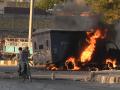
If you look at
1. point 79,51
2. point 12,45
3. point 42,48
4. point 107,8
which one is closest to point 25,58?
point 107,8

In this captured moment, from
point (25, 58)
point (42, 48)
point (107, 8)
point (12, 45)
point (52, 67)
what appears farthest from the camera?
point (12, 45)

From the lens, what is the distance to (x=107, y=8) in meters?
35.2

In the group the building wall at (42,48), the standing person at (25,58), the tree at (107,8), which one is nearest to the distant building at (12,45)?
the building wall at (42,48)

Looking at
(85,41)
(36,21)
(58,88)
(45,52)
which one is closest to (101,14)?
(85,41)

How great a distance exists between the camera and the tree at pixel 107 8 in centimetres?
3450

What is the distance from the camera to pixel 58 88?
21297mm

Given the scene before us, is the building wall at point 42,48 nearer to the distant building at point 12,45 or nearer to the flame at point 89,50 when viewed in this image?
the flame at point 89,50

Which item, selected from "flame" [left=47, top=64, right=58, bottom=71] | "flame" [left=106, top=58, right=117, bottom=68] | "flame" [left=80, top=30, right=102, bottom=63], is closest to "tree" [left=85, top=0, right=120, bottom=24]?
"flame" [left=80, top=30, right=102, bottom=63]

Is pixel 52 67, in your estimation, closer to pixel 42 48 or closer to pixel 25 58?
pixel 42 48

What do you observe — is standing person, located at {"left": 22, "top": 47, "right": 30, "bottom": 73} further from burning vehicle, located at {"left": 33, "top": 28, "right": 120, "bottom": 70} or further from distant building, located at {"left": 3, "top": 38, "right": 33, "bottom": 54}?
distant building, located at {"left": 3, "top": 38, "right": 33, "bottom": 54}

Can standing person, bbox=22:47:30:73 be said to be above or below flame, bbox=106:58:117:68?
above

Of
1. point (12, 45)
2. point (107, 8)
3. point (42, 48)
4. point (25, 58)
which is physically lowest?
point (12, 45)

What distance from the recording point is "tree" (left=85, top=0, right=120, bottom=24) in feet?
113

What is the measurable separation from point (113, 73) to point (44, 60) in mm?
11445
